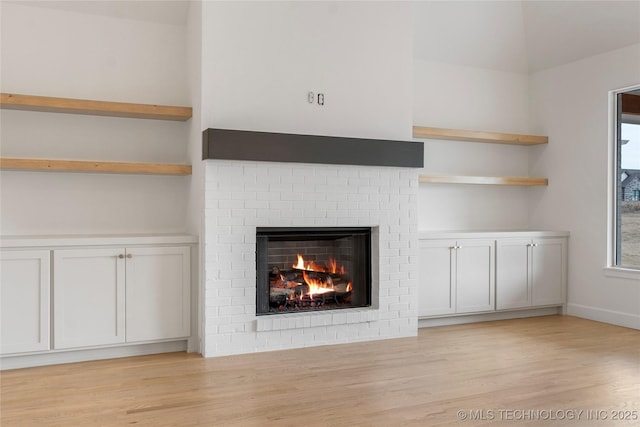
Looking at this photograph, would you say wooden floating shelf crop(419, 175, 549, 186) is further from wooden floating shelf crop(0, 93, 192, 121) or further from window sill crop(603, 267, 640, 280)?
wooden floating shelf crop(0, 93, 192, 121)

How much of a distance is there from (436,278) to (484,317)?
768 mm

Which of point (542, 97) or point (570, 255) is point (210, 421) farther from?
point (542, 97)

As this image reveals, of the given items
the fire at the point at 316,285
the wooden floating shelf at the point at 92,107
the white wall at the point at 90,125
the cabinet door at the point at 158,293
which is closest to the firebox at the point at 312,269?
the fire at the point at 316,285

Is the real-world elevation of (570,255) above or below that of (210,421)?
above

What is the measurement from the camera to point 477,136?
5680 mm

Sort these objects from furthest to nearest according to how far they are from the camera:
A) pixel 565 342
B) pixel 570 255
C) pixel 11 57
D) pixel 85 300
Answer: pixel 570 255, pixel 565 342, pixel 11 57, pixel 85 300

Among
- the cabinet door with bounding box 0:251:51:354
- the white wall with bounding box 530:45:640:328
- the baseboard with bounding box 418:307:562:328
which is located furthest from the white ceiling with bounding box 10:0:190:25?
the white wall with bounding box 530:45:640:328

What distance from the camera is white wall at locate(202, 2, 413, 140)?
4.23m

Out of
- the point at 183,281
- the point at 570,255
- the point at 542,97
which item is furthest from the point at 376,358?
the point at 542,97

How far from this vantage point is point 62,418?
2.97m

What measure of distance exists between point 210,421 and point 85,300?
62.1 inches

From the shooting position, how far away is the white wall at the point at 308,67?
13.9 feet

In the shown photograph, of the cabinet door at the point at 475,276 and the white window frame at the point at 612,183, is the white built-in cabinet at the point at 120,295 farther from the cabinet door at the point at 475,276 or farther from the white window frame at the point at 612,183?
the white window frame at the point at 612,183

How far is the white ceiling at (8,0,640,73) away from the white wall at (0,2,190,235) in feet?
0.99
